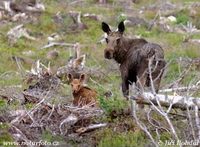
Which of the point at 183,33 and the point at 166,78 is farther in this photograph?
the point at 183,33

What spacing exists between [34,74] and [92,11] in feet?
40.4

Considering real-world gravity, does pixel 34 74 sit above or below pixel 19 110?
below

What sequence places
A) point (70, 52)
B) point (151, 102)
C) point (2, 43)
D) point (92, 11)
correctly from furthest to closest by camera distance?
point (92, 11), point (2, 43), point (70, 52), point (151, 102)

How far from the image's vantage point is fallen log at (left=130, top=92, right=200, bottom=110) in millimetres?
8781

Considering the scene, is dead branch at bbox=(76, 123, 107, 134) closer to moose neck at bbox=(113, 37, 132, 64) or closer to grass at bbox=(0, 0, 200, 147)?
grass at bbox=(0, 0, 200, 147)

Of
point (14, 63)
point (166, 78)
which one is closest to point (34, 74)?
point (166, 78)

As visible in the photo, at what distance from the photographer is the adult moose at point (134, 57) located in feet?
35.4

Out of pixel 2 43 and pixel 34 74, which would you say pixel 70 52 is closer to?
pixel 2 43

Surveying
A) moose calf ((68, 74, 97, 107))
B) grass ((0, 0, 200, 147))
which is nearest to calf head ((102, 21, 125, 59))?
grass ((0, 0, 200, 147))

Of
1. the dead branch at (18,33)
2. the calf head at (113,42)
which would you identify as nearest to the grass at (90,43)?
the dead branch at (18,33)

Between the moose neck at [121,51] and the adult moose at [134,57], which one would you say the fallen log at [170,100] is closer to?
the adult moose at [134,57]

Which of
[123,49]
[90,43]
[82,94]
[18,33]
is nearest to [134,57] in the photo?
[123,49]

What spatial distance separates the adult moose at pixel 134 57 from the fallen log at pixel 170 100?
5.29 ft

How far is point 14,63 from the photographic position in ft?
60.4
